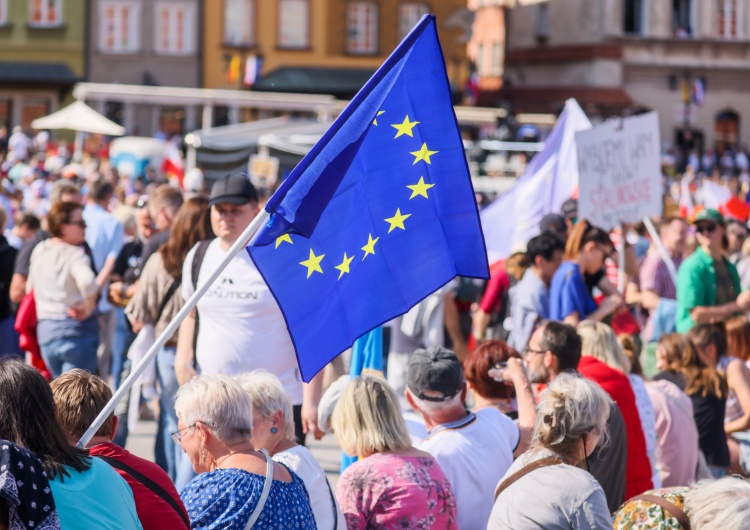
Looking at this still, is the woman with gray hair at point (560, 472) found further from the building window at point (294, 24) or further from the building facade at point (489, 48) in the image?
the building facade at point (489, 48)

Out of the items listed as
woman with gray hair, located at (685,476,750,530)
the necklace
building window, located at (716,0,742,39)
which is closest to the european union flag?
the necklace

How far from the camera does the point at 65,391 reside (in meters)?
4.29

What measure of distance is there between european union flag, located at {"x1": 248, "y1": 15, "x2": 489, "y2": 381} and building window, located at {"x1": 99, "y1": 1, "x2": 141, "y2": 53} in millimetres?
44364

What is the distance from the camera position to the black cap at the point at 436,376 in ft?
18.3

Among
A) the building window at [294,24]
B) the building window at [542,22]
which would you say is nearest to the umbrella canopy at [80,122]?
the building window at [294,24]

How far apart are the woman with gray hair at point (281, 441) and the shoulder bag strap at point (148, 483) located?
2.57 ft

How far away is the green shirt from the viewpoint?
966 centimetres

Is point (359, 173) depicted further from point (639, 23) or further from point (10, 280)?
point (639, 23)

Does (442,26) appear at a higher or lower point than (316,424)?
higher

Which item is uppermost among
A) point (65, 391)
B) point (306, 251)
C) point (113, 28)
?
point (113, 28)

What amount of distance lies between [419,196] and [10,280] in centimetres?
506

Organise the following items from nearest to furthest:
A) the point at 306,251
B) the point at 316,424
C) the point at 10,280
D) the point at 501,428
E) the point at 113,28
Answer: the point at 306,251 → the point at 501,428 → the point at 316,424 → the point at 10,280 → the point at 113,28

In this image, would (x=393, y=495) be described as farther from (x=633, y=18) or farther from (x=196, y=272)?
(x=633, y=18)

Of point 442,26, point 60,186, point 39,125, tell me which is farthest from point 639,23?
point 60,186
